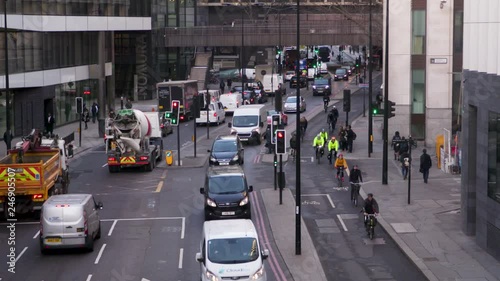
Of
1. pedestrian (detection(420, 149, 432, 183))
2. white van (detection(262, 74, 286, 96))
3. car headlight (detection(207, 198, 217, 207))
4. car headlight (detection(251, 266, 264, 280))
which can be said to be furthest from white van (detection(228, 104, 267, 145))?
car headlight (detection(251, 266, 264, 280))

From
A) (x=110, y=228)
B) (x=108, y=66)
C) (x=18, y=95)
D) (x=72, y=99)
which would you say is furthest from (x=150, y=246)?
(x=108, y=66)

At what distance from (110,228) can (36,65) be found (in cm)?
3154

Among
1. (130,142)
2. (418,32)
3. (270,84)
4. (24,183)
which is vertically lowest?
(24,183)

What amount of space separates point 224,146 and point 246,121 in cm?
1025

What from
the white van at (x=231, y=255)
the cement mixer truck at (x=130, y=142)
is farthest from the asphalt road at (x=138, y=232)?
the white van at (x=231, y=255)

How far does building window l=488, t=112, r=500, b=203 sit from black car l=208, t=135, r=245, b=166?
1827 centimetres

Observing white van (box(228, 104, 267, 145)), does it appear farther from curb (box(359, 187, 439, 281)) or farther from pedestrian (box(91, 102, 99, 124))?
curb (box(359, 187, 439, 281))

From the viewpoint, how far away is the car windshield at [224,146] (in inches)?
1779

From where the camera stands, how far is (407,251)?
2741cm

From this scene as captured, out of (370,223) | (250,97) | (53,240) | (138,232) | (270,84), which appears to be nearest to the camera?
(53,240)

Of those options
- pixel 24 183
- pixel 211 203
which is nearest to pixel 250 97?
pixel 211 203

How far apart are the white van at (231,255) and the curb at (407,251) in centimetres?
461

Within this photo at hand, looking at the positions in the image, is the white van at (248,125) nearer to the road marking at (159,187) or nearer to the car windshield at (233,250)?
the road marking at (159,187)

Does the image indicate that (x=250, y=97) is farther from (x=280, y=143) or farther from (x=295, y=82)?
(x=280, y=143)
